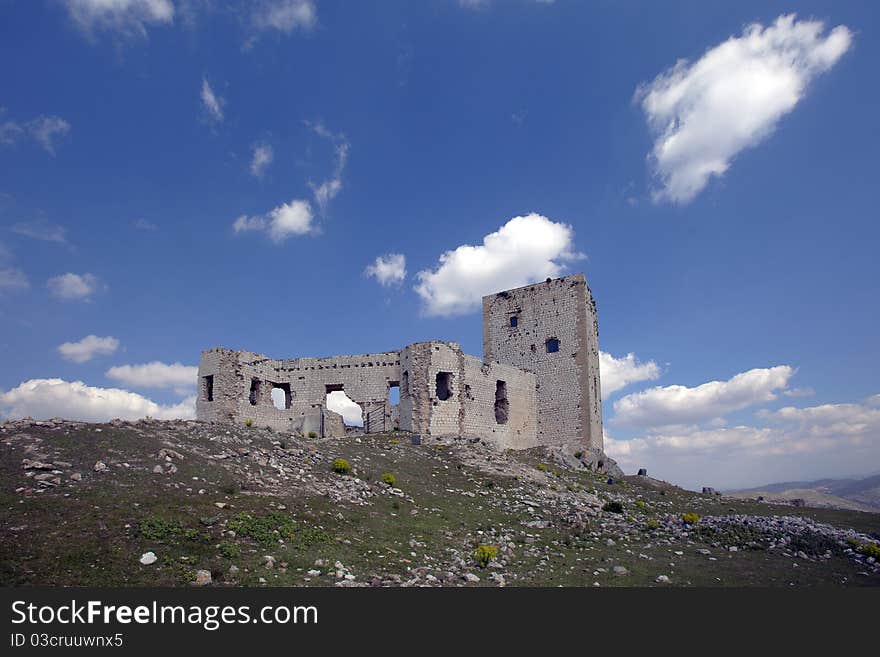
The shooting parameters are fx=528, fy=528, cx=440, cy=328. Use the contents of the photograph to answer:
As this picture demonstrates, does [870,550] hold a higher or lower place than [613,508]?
lower

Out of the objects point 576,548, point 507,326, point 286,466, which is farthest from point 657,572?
point 507,326

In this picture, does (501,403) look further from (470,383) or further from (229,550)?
(229,550)

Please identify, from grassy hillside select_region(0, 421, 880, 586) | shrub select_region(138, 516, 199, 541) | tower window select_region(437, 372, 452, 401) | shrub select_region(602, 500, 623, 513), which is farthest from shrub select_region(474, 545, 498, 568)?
tower window select_region(437, 372, 452, 401)

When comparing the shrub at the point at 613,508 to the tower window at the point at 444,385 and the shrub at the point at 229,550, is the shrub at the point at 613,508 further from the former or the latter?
the shrub at the point at 229,550

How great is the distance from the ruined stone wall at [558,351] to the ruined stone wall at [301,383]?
35.6ft

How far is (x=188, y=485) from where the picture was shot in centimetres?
1387

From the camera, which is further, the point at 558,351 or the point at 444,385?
the point at 558,351

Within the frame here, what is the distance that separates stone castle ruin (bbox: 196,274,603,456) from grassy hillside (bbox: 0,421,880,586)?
800 centimetres

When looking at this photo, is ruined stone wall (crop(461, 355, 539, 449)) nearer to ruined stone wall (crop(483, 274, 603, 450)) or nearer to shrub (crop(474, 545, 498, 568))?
ruined stone wall (crop(483, 274, 603, 450))

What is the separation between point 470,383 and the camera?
107ft

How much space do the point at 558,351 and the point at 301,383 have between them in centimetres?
1764

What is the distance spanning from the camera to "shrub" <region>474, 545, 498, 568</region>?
12773mm

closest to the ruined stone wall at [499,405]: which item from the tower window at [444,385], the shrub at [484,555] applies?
the tower window at [444,385]

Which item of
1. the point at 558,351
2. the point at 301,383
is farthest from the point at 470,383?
the point at 301,383
